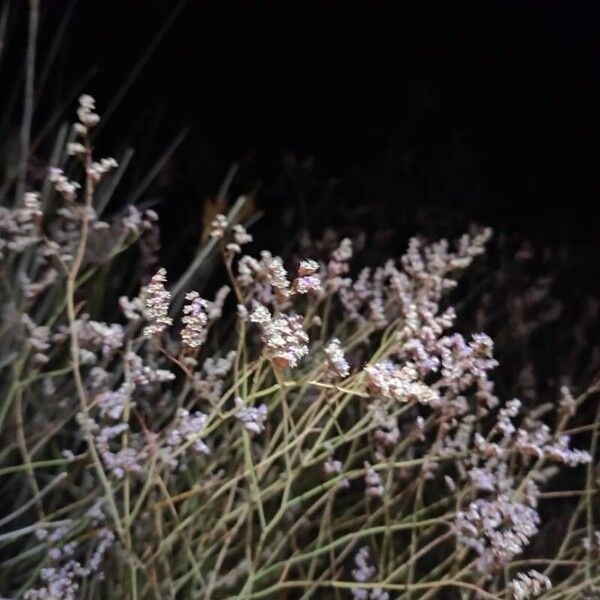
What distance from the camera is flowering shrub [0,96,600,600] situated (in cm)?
81

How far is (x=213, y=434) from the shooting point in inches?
39.4

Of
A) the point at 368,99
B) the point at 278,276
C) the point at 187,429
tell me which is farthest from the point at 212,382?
the point at 368,99

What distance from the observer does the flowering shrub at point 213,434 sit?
2.65 ft

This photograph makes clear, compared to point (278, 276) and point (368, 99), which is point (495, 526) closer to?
point (278, 276)

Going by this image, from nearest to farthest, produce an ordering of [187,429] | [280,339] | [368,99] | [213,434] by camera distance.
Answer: [280,339]
[187,429]
[213,434]
[368,99]

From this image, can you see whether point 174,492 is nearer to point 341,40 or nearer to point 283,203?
point 283,203

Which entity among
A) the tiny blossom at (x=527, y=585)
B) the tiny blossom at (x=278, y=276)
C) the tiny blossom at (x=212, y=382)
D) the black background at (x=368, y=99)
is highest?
the black background at (x=368, y=99)

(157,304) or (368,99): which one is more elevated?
(368,99)

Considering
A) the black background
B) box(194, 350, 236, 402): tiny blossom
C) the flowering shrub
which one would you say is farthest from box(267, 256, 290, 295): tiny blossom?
the black background

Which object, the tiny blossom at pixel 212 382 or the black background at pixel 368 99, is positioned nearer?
the tiny blossom at pixel 212 382

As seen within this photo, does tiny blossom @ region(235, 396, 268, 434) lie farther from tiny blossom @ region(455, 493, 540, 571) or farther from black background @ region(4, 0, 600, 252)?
black background @ region(4, 0, 600, 252)

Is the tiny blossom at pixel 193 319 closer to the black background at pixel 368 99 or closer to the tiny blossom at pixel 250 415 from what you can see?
the tiny blossom at pixel 250 415

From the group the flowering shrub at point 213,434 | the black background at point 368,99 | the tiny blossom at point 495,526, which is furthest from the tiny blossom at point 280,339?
the black background at point 368,99

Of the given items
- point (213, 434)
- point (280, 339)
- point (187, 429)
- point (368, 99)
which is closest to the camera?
point (280, 339)
